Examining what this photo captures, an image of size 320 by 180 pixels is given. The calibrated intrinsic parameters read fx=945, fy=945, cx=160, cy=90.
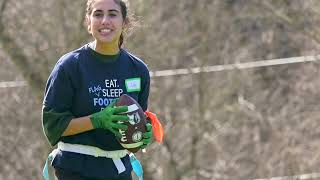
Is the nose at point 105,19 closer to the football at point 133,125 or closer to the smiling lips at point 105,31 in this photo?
the smiling lips at point 105,31

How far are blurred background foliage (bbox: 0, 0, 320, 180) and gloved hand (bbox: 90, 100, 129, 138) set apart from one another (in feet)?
15.8

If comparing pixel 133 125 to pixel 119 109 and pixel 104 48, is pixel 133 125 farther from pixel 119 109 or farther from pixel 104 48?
pixel 104 48

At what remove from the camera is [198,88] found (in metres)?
9.26

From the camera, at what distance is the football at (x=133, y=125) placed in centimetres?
391

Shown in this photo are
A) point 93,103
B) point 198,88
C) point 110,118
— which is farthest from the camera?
point 198,88

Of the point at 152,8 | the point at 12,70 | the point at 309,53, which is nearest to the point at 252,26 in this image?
the point at 309,53

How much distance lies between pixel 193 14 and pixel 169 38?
0.34 meters

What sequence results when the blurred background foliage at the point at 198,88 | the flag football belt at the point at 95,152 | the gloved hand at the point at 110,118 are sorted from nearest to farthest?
1. the gloved hand at the point at 110,118
2. the flag football belt at the point at 95,152
3. the blurred background foliage at the point at 198,88

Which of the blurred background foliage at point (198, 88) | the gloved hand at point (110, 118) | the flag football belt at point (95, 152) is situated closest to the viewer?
the gloved hand at point (110, 118)

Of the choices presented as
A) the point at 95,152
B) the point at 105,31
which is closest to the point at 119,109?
the point at 95,152

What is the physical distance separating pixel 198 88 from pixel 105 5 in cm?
531

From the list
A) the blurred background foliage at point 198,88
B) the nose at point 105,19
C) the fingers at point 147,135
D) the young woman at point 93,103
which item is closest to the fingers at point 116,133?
the young woman at point 93,103

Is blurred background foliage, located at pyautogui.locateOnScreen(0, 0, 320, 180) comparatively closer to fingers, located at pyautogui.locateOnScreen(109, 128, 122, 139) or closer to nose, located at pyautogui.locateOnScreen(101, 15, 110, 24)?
nose, located at pyautogui.locateOnScreen(101, 15, 110, 24)

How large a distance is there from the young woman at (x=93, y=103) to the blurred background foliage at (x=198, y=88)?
183 inches
